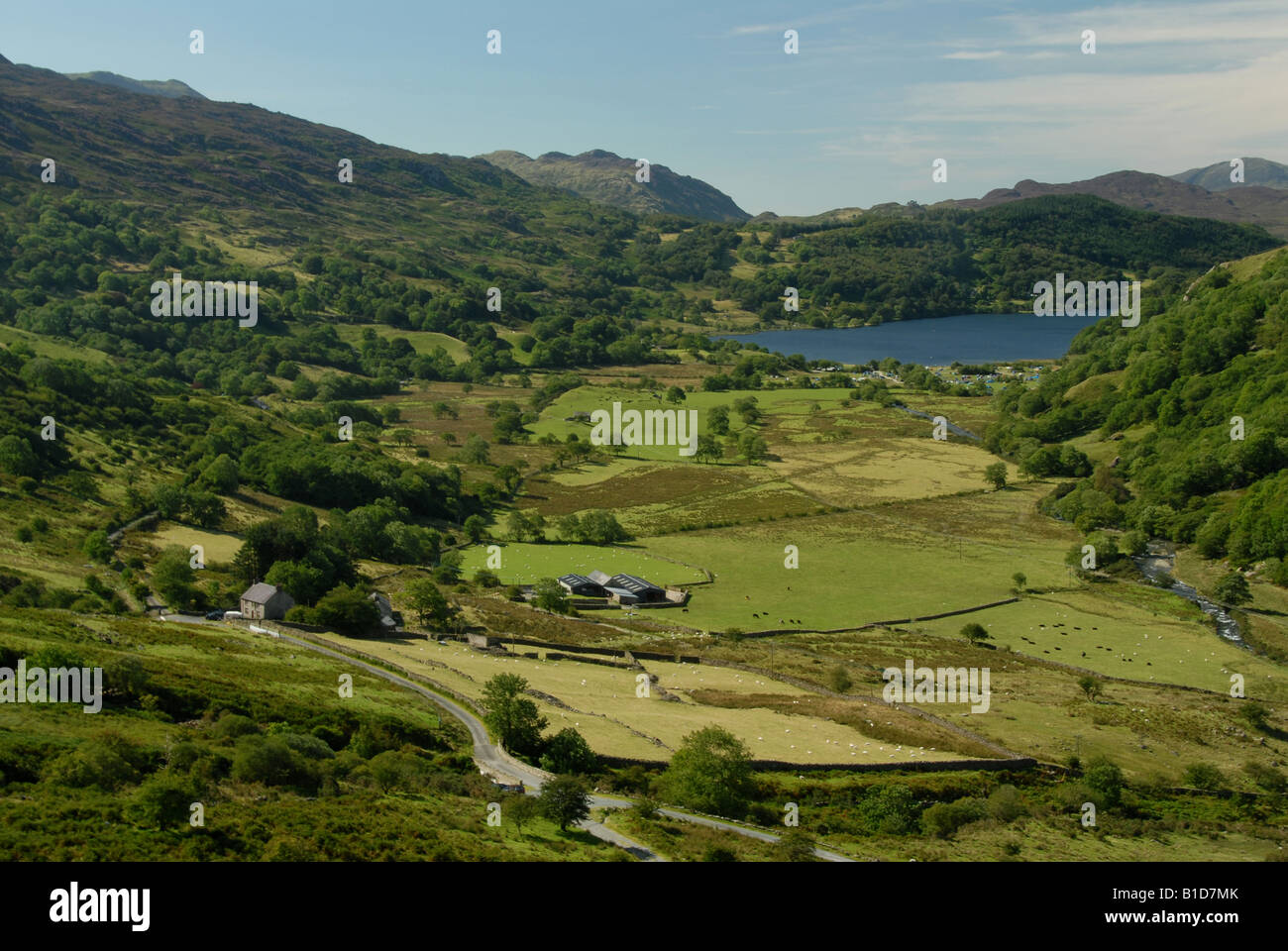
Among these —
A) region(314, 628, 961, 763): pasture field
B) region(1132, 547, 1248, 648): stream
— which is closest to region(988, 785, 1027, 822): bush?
region(314, 628, 961, 763): pasture field

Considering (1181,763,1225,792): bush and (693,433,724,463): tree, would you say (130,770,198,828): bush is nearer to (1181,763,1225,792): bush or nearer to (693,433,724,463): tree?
(1181,763,1225,792): bush

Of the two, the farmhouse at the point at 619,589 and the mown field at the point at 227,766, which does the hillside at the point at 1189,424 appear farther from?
the mown field at the point at 227,766

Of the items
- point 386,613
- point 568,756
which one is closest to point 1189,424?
point 386,613

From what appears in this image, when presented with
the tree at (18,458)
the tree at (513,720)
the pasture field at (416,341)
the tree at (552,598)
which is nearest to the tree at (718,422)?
the pasture field at (416,341)

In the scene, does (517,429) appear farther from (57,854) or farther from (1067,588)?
(57,854)

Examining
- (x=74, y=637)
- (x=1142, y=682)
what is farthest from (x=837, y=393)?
(x=74, y=637)
